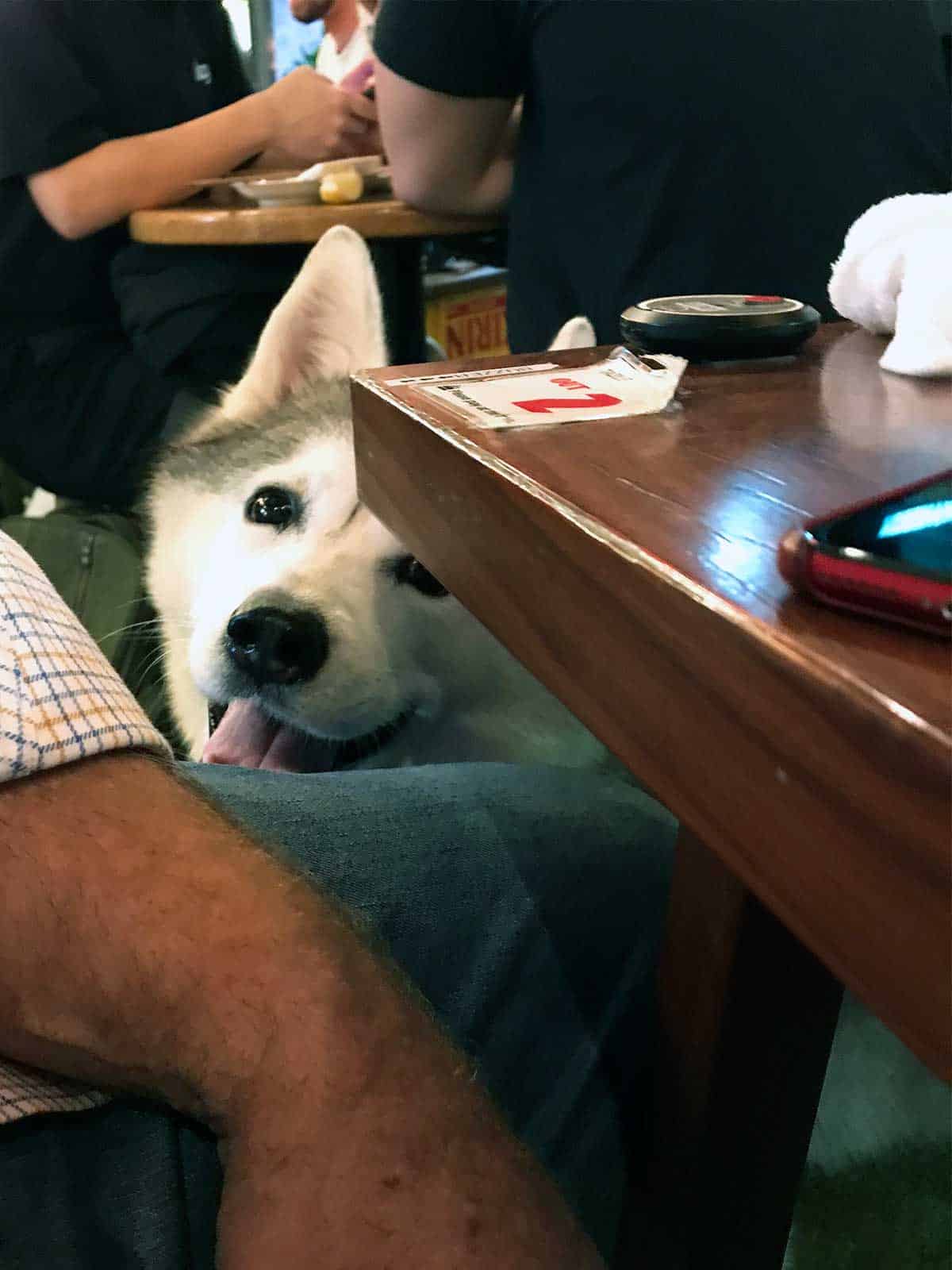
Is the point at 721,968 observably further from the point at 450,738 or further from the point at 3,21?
the point at 3,21

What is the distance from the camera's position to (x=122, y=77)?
156 cm

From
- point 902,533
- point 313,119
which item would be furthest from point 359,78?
point 902,533

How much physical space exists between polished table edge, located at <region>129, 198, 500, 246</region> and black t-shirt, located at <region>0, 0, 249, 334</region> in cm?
21

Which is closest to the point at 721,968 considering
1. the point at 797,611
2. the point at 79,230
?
the point at 797,611

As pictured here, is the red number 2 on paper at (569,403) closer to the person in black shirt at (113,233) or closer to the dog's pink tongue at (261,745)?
the dog's pink tongue at (261,745)

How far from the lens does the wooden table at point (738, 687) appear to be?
0.68ft

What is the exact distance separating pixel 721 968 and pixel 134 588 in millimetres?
1105

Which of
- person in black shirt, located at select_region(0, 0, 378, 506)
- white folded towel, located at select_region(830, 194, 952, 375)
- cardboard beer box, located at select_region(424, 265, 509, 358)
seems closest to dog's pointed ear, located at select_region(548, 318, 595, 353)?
white folded towel, located at select_region(830, 194, 952, 375)

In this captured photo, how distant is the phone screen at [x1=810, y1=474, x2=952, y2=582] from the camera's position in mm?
235

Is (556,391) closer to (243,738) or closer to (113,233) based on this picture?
(243,738)

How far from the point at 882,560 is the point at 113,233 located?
172 cm

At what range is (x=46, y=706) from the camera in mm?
381

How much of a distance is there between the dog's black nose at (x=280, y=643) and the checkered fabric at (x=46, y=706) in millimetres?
373

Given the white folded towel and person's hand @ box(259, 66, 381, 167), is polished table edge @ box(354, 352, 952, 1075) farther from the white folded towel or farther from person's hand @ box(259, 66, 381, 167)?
person's hand @ box(259, 66, 381, 167)
